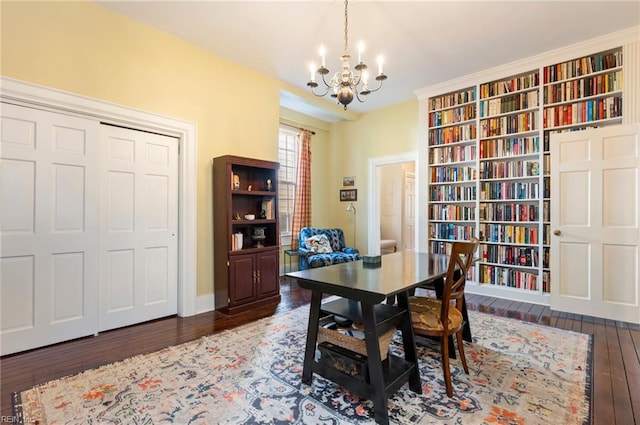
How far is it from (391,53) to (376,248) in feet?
11.2

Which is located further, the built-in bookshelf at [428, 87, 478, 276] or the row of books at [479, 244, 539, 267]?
the built-in bookshelf at [428, 87, 478, 276]

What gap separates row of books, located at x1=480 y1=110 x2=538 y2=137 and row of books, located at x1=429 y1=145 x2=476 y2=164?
0.27 m

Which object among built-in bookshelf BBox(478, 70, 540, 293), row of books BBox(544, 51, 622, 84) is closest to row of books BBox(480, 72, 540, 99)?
built-in bookshelf BBox(478, 70, 540, 293)

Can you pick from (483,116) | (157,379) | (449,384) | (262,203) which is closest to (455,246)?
(449,384)

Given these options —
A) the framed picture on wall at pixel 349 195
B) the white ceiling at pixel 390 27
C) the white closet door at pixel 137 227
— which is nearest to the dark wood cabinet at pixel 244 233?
the white closet door at pixel 137 227

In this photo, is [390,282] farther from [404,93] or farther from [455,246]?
[404,93]

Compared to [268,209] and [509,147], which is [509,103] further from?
[268,209]

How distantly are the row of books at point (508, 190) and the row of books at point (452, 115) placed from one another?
100 cm

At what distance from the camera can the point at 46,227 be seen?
8.52 feet

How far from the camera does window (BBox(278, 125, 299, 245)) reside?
5.50m

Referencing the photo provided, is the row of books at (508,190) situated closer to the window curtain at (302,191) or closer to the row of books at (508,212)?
the row of books at (508,212)

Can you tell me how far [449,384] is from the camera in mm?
1883

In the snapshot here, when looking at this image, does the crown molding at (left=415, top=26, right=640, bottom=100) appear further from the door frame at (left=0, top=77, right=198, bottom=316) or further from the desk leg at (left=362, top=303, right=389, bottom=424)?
the desk leg at (left=362, top=303, right=389, bottom=424)

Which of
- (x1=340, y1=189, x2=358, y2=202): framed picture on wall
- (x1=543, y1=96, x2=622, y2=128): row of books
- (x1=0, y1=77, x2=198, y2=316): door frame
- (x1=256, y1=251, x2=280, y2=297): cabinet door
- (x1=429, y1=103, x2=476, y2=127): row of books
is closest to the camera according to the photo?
(x1=0, y1=77, x2=198, y2=316): door frame
